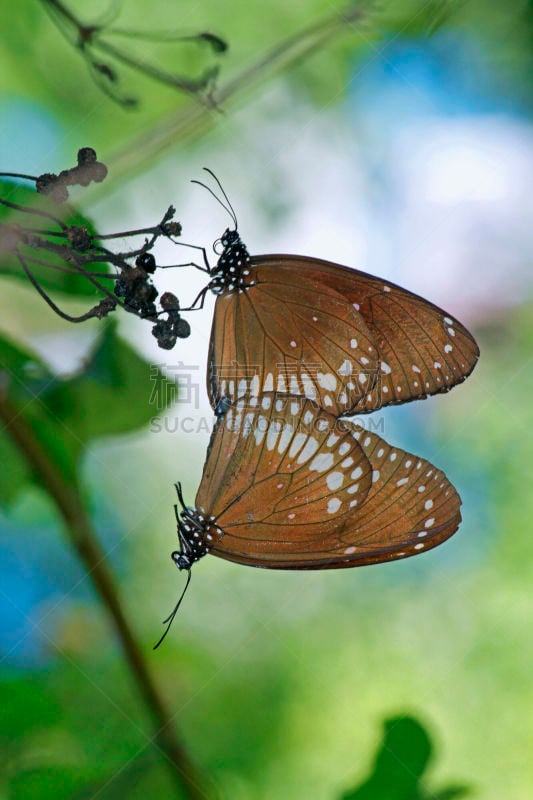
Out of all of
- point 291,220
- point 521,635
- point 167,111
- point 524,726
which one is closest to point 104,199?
point 167,111

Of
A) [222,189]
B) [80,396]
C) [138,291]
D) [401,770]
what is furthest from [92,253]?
[401,770]

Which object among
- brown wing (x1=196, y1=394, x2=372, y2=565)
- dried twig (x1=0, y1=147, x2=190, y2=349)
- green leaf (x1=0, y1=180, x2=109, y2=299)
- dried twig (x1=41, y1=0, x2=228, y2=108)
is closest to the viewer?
dried twig (x1=0, y1=147, x2=190, y2=349)

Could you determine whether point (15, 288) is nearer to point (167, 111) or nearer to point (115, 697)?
point (167, 111)

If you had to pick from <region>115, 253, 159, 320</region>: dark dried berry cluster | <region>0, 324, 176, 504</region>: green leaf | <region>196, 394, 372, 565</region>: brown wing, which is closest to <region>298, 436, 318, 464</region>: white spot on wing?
<region>196, 394, 372, 565</region>: brown wing

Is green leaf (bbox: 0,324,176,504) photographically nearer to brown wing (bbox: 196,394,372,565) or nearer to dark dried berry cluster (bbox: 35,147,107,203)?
brown wing (bbox: 196,394,372,565)

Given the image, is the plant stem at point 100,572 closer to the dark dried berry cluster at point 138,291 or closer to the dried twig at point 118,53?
the dark dried berry cluster at point 138,291

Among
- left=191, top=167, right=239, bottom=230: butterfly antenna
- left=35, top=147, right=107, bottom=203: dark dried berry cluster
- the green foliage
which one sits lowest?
the green foliage

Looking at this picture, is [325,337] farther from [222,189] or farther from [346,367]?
[222,189]
